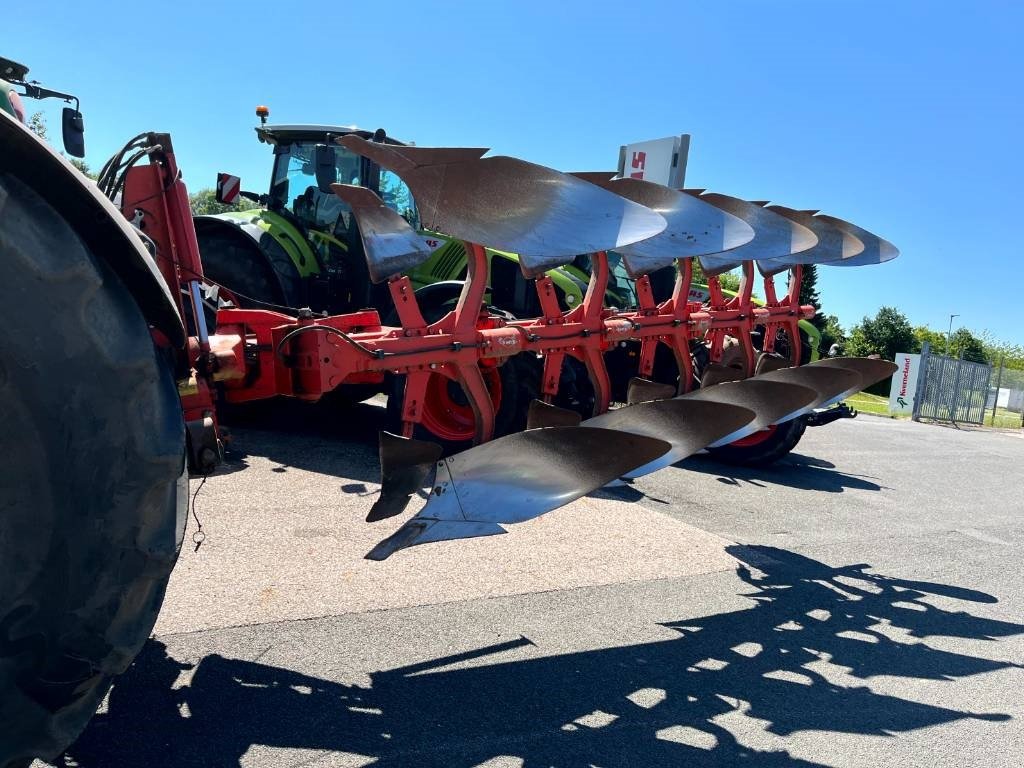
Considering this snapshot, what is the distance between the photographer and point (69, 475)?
55.7 inches

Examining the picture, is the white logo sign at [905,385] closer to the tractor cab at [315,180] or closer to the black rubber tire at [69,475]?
the tractor cab at [315,180]

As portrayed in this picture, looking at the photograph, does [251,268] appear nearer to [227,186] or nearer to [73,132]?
[227,186]

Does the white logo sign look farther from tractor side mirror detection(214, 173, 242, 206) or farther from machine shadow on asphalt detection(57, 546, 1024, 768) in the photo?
machine shadow on asphalt detection(57, 546, 1024, 768)

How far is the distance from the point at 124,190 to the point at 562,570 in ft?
7.89

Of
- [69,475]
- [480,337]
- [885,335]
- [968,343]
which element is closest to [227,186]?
[480,337]

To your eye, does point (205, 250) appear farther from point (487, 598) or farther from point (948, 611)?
point (948, 611)

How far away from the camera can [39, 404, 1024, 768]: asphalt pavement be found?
7.54ft

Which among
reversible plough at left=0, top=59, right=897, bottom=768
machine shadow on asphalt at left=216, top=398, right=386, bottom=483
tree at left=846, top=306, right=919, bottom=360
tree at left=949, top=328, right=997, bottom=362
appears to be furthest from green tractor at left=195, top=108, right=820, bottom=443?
tree at left=949, top=328, right=997, bottom=362

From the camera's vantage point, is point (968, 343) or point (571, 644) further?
point (968, 343)

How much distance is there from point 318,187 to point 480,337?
14.5 feet

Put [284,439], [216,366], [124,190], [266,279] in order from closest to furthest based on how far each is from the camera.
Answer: [216,366]
[124,190]
[284,439]
[266,279]

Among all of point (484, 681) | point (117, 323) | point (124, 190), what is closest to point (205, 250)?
point (124, 190)

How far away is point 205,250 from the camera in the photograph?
6.72 metres

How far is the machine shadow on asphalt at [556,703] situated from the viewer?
2188 millimetres
